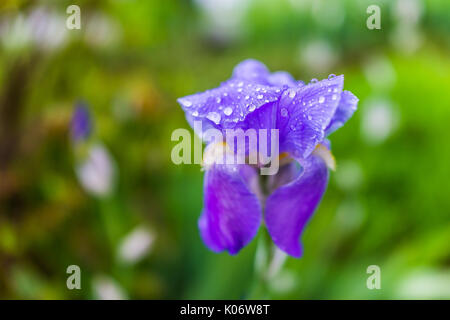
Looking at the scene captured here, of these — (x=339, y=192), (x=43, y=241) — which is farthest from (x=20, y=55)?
(x=339, y=192)

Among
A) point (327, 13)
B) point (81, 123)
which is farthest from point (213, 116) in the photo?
point (327, 13)

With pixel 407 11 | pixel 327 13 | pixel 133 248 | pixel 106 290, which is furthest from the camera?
pixel 327 13

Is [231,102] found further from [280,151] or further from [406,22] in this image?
[406,22]

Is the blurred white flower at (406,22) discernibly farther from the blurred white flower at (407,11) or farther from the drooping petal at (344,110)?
the drooping petal at (344,110)
